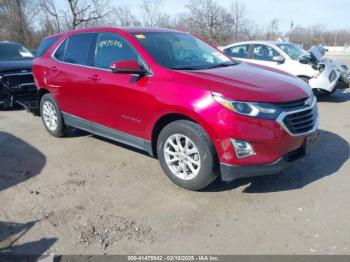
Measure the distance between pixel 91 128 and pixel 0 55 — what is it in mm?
5547

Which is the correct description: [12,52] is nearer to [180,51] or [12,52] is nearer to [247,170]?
[180,51]

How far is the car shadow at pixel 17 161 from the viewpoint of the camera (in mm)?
4625

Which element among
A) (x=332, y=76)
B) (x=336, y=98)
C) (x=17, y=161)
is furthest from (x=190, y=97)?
(x=336, y=98)

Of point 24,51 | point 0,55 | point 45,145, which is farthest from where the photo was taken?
point 24,51

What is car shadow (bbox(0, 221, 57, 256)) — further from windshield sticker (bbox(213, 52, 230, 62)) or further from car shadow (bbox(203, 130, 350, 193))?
windshield sticker (bbox(213, 52, 230, 62))

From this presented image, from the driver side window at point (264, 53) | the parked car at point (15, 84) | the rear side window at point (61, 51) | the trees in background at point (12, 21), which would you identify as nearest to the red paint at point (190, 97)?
the rear side window at point (61, 51)

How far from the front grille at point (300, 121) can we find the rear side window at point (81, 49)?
9.33ft

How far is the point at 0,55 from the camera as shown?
941cm

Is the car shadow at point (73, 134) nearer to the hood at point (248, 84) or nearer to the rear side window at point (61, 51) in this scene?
the rear side window at point (61, 51)

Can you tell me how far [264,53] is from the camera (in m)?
10.0

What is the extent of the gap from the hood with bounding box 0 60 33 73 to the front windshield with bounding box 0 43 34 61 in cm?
62

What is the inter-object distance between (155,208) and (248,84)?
1637mm

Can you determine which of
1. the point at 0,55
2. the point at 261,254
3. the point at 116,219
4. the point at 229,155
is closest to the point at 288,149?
the point at 229,155

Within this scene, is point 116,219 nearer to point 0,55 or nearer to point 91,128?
point 91,128
